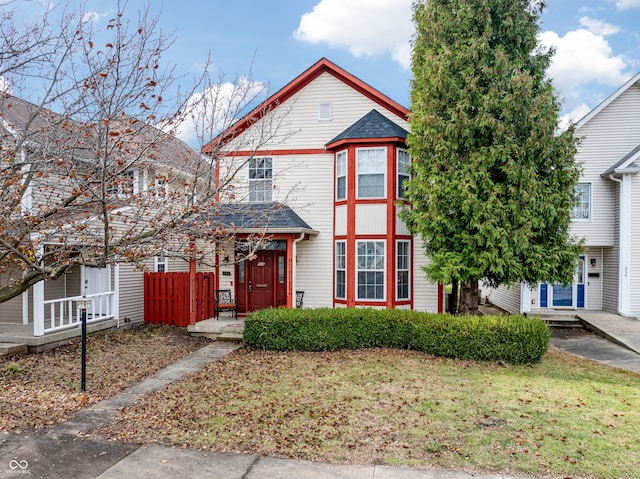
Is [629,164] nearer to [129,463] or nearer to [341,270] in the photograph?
[341,270]

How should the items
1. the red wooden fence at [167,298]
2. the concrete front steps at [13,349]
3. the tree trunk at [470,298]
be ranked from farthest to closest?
the red wooden fence at [167,298], the tree trunk at [470,298], the concrete front steps at [13,349]

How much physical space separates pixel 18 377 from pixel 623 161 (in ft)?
58.2

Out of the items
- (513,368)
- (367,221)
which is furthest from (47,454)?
(367,221)

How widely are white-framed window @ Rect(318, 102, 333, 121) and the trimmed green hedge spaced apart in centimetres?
624

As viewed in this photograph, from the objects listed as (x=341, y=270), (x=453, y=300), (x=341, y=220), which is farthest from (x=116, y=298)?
(x=453, y=300)

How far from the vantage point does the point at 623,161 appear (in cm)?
1472

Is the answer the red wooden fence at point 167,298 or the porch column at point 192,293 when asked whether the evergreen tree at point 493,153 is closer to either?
the porch column at point 192,293

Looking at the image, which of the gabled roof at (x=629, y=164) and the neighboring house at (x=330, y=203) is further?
the gabled roof at (x=629, y=164)

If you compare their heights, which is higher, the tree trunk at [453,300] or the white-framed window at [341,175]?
the white-framed window at [341,175]

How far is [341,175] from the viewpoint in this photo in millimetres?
13484

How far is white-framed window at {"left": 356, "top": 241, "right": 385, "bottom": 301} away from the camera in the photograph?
12867 mm

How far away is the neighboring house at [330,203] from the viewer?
1287 centimetres

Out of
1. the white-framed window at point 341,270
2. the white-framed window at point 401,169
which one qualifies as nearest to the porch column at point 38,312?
the white-framed window at point 341,270

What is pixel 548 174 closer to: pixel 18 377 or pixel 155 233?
pixel 155 233
